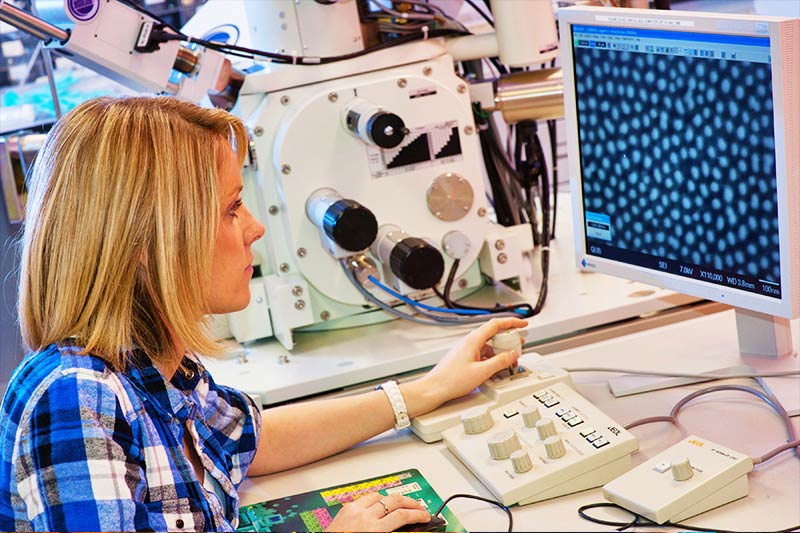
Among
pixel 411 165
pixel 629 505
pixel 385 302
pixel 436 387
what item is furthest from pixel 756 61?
pixel 385 302

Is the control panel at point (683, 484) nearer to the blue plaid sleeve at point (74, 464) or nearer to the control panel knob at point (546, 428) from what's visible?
the control panel knob at point (546, 428)

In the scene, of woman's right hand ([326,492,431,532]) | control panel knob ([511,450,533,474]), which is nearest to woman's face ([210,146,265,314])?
woman's right hand ([326,492,431,532])

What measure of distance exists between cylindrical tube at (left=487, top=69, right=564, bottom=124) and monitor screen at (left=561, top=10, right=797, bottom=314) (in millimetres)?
364

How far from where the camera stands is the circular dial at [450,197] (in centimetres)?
182

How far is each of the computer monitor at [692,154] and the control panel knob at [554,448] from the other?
303 millimetres

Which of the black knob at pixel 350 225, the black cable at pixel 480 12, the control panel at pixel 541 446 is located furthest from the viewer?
the black cable at pixel 480 12

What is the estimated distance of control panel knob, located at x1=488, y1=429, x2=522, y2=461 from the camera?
1.27 meters

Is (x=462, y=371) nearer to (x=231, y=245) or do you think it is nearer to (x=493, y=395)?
(x=493, y=395)

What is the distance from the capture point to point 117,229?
41.6 inches

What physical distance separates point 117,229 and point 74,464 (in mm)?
246

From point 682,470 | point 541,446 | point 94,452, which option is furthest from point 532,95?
point 94,452

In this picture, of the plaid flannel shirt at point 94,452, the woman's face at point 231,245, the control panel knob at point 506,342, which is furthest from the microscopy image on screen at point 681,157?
the plaid flannel shirt at point 94,452

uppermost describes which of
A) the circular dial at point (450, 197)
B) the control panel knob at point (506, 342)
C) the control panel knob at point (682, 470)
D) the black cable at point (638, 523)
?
the circular dial at point (450, 197)

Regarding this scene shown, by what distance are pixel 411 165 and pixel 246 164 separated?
304 millimetres
